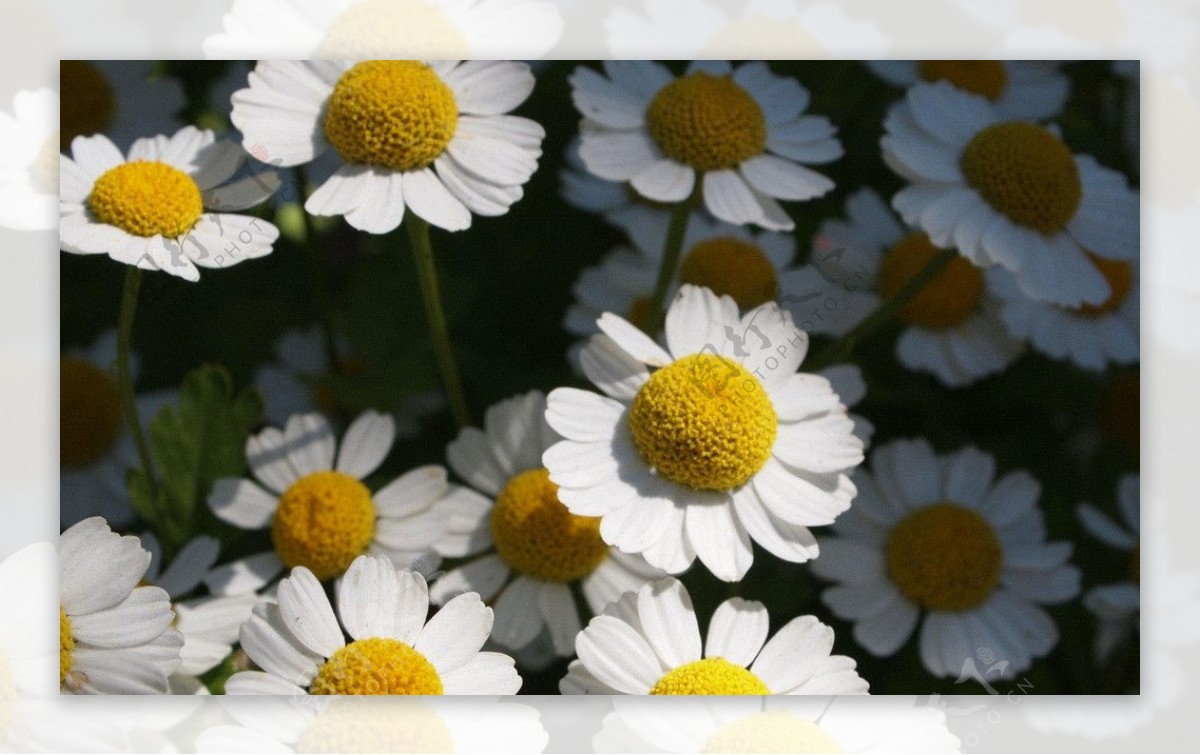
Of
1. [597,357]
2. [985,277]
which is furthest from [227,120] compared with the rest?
[985,277]

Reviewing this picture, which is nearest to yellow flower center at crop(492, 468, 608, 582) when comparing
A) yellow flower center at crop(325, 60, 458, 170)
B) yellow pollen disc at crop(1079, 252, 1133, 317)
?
yellow flower center at crop(325, 60, 458, 170)

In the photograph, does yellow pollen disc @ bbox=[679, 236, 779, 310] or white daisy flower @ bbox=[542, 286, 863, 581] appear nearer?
white daisy flower @ bbox=[542, 286, 863, 581]

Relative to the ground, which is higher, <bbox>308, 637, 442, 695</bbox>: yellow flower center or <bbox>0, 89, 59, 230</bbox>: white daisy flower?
<bbox>0, 89, 59, 230</bbox>: white daisy flower

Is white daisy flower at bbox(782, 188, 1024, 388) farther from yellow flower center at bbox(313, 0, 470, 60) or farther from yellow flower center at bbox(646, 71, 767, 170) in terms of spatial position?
yellow flower center at bbox(313, 0, 470, 60)

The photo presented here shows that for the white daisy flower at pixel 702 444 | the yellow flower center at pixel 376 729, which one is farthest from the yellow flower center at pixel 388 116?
the yellow flower center at pixel 376 729

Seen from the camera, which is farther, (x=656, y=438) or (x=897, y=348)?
(x=897, y=348)

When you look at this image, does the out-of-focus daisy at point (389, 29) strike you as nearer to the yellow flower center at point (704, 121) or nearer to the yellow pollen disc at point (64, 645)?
the yellow flower center at point (704, 121)

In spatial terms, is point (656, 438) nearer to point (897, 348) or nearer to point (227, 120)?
point (897, 348)
